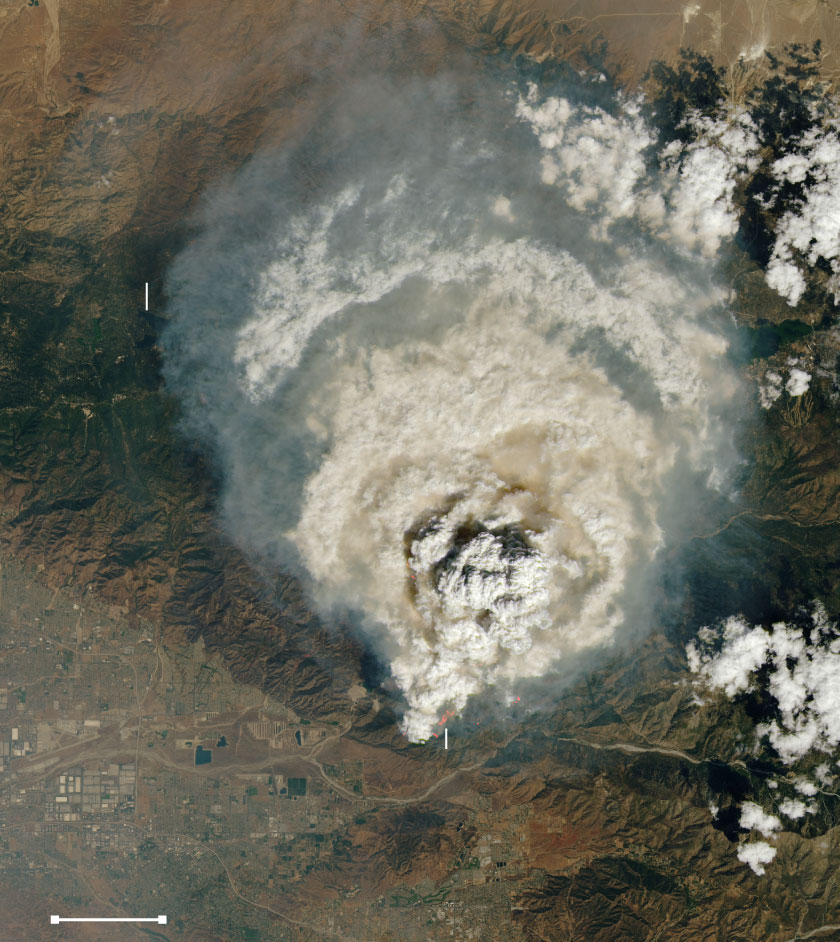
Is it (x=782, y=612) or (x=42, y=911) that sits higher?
(x=782, y=612)

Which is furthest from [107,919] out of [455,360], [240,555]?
[455,360]

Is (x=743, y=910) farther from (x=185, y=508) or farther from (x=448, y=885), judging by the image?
(x=185, y=508)

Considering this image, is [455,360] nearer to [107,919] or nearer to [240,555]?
[240,555]

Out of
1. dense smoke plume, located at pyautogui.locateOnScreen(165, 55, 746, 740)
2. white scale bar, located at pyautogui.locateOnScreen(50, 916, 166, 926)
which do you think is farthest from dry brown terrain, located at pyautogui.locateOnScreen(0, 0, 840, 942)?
white scale bar, located at pyautogui.locateOnScreen(50, 916, 166, 926)

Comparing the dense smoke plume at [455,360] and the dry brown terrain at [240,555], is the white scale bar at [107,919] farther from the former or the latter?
the dense smoke plume at [455,360]

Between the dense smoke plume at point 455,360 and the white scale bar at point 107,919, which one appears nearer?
the dense smoke plume at point 455,360

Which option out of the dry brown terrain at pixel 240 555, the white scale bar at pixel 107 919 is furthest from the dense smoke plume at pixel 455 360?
the white scale bar at pixel 107 919

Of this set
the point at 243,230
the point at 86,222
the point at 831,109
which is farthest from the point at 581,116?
the point at 86,222

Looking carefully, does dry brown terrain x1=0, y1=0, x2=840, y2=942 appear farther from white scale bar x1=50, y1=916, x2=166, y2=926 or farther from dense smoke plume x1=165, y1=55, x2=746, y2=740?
white scale bar x1=50, y1=916, x2=166, y2=926
